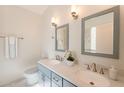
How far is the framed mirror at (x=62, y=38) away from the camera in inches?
92.0

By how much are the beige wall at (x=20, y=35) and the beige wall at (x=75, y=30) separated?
0.93 feet

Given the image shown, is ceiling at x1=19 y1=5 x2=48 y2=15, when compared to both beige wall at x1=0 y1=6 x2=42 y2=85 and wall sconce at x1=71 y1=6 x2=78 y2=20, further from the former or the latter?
wall sconce at x1=71 y1=6 x2=78 y2=20

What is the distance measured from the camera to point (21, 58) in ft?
10.7

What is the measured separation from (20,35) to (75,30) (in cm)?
179

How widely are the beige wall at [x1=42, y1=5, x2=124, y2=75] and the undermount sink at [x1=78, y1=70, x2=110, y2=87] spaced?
0.20 metres

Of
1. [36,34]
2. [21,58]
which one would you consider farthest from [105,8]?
[21,58]

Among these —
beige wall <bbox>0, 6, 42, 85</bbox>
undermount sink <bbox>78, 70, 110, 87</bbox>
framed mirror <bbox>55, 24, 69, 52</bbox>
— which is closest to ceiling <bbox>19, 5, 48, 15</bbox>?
beige wall <bbox>0, 6, 42, 85</bbox>

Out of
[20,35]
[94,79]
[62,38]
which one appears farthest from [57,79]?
[20,35]

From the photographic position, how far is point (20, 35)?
3.21 m

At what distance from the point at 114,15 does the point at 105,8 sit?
0.61 ft

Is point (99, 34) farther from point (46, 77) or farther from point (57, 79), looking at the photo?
point (46, 77)

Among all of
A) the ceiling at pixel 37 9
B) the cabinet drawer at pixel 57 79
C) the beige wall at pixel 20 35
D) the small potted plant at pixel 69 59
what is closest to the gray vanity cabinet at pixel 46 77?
the cabinet drawer at pixel 57 79

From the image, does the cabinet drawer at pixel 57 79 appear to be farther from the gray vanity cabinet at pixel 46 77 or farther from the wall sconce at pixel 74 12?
the wall sconce at pixel 74 12

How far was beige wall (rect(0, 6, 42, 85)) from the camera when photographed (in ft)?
9.82
